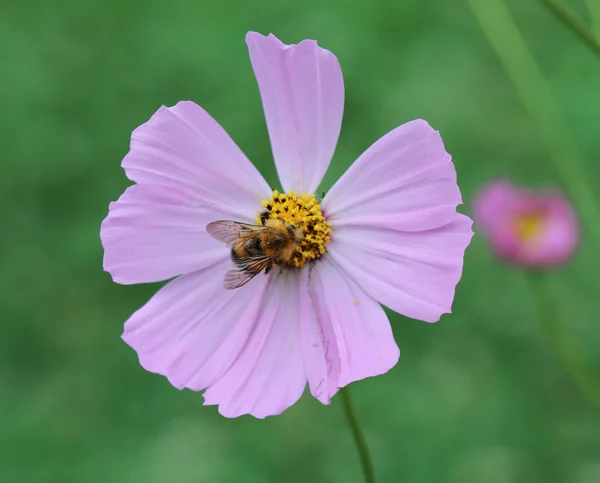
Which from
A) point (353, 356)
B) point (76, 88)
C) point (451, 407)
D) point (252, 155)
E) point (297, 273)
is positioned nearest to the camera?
point (353, 356)

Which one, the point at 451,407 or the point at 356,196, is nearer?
the point at 356,196

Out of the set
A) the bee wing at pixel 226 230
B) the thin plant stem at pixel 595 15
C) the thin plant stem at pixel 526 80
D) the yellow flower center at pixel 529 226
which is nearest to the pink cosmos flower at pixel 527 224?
the yellow flower center at pixel 529 226

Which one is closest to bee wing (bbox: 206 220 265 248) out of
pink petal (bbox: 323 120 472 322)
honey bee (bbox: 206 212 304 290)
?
honey bee (bbox: 206 212 304 290)

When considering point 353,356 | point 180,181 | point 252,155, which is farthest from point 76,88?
point 353,356

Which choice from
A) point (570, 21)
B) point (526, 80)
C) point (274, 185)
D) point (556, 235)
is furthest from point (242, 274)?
point (274, 185)

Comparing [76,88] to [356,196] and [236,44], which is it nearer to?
[236,44]

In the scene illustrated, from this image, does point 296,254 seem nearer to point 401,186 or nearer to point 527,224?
point 401,186
